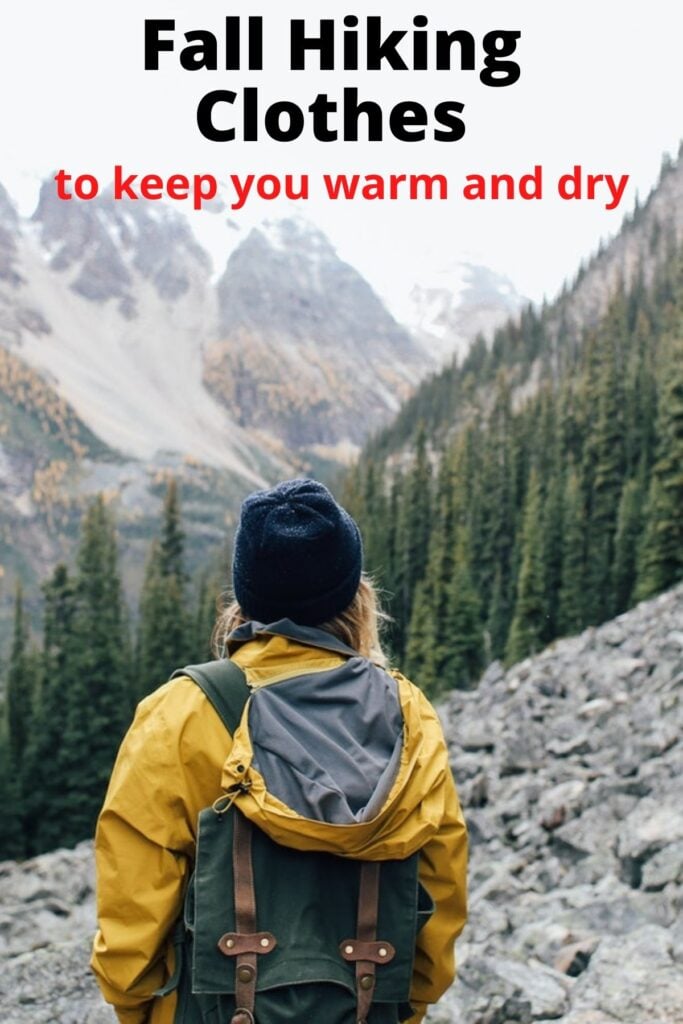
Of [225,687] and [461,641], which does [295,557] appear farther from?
[461,641]

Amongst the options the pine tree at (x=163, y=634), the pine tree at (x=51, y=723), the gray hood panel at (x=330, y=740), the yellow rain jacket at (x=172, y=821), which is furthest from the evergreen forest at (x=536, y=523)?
the yellow rain jacket at (x=172, y=821)

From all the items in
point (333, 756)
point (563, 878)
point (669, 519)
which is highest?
point (333, 756)

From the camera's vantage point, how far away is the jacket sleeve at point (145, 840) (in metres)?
3.00

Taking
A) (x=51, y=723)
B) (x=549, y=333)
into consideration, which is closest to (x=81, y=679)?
(x=51, y=723)

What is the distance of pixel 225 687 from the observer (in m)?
3.11

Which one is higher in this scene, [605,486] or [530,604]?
[605,486]

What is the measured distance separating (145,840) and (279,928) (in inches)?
19.4

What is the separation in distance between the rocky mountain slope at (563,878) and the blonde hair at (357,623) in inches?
127

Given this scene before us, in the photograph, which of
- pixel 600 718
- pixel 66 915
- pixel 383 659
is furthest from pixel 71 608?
pixel 383 659

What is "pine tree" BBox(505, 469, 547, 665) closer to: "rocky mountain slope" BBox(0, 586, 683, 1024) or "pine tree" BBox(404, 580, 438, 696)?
"pine tree" BBox(404, 580, 438, 696)

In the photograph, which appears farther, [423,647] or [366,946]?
[423,647]

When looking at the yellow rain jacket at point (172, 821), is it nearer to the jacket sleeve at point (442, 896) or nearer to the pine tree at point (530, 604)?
the jacket sleeve at point (442, 896)

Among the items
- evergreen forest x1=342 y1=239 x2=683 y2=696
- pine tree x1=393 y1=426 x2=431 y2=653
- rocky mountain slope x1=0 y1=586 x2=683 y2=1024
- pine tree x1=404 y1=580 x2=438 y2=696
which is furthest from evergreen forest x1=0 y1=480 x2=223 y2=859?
rocky mountain slope x1=0 y1=586 x2=683 y2=1024

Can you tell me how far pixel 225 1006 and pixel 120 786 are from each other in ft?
2.40
